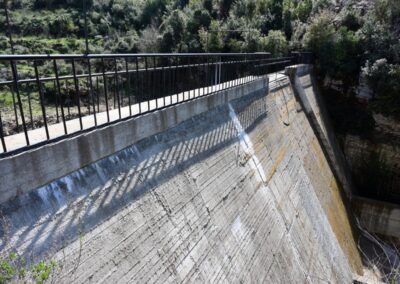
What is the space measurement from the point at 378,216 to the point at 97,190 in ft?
46.5

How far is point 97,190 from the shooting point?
396 centimetres

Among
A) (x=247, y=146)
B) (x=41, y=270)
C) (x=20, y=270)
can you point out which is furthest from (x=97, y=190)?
(x=247, y=146)

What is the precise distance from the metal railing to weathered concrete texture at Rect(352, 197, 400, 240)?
7.42 metres

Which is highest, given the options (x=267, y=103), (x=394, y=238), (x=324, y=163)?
(x=267, y=103)

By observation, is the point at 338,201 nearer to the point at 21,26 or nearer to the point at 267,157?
the point at 267,157

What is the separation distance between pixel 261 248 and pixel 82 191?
434 cm

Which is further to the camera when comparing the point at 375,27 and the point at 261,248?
the point at 375,27

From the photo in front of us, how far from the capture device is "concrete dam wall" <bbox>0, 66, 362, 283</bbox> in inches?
133

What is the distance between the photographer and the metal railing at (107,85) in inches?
136

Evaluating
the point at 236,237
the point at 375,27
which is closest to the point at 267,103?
the point at 236,237

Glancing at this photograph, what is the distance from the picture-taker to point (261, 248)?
6.78 meters

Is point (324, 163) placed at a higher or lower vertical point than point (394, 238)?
higher

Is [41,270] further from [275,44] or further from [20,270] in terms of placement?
[275,44]

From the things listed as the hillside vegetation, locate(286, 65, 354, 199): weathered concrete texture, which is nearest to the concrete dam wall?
locate(286, 65, 354, 199): weathered concrete texture
